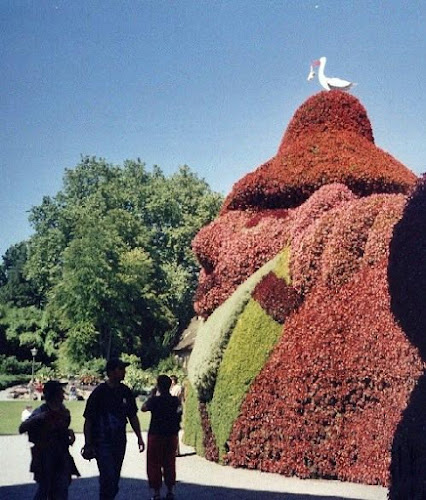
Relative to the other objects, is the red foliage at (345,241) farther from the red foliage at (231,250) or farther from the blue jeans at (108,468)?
the blue jeans at (108,468)

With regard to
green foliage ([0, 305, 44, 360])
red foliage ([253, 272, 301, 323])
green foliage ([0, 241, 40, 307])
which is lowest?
red foliage ([253, 272, 301, 323])

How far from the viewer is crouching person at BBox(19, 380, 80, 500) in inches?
241

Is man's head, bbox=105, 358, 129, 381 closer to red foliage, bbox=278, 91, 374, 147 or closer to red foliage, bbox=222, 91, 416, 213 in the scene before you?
red foliage, bbox=222, 91, 416, 213

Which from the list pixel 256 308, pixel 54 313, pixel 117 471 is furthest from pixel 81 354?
pixel 117 471

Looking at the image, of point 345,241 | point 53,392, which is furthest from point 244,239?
point 53,392

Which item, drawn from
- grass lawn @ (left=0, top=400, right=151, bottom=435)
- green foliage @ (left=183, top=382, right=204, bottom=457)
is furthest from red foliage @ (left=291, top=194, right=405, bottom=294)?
grass lawn @ (left=0, top=400, right=151, bottom=435)

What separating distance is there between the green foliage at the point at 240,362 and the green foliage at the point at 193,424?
38.3 inches

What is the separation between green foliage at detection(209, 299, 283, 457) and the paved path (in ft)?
2.61

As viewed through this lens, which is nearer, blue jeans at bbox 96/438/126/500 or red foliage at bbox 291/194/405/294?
blue jeans at bbox 96/438/126/500

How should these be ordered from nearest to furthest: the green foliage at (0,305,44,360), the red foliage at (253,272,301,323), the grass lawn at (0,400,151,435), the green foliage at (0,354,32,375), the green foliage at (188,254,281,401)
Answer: the red foliage at (253,272,301,323) < the green foliage at (188,254,281,401) < the grass lawn at (0,400,151,435) < the green foliage at (0,354,32,375) < the green foliage at (0,305,44,360)

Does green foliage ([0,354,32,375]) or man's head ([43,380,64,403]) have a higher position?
green foliage ([0,354,32,375])

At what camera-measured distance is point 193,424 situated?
516 inches

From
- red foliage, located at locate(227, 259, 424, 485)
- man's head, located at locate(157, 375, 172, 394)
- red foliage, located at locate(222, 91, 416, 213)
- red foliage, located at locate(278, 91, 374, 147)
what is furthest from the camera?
red foliage, located at locate(278, 91, 374, 147)

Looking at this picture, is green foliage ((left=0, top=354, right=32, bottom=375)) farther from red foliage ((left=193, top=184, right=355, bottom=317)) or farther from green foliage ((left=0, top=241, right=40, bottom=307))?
red foliage ((left=193, top=184, right=355, bottom=317))
